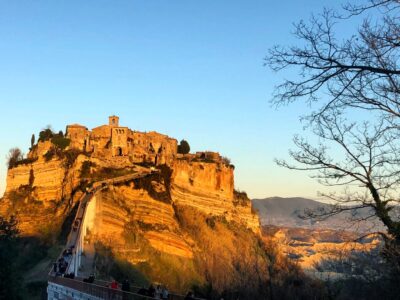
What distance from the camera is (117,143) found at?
69.8 metres

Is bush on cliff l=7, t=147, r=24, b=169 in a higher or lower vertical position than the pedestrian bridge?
higher

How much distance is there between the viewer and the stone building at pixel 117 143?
2712 inches

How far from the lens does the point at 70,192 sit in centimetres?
6003

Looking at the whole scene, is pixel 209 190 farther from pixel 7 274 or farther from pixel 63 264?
pixel 7 274

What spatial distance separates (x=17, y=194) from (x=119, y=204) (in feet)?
56.6

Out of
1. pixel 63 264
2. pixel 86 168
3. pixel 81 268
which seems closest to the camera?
pixel 63 264

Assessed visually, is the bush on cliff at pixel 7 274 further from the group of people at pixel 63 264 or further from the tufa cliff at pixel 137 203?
the tufa cliff at pixel 137 203

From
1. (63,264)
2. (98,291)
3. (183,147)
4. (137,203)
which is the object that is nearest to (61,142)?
(137,203)

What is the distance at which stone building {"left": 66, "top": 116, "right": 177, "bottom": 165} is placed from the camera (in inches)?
2712

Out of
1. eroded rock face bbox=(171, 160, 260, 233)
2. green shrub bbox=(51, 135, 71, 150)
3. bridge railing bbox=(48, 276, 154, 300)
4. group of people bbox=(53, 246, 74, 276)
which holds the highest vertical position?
green shrub bbox=(51, 135, 71, 150)

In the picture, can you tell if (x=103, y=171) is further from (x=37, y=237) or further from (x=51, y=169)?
(x=37, y=237)

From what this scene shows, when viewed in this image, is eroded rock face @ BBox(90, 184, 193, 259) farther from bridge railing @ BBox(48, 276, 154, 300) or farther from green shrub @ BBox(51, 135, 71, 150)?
bridge railing @ BBox(48, 276, 154, 300)

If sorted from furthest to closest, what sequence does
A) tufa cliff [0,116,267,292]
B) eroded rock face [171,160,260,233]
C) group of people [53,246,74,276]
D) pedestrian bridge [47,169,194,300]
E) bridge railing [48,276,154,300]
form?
eroded rock face [171,160,260,233], tufa cliff [0,116,267,292], group of people [53,246,74,276], pedestrian bridge [47,169,194,300], bridge railing [48,276,154,300]

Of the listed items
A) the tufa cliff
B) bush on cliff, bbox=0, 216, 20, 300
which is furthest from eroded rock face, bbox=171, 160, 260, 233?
bush on cliff, bbox=0, 216, 20, 300
